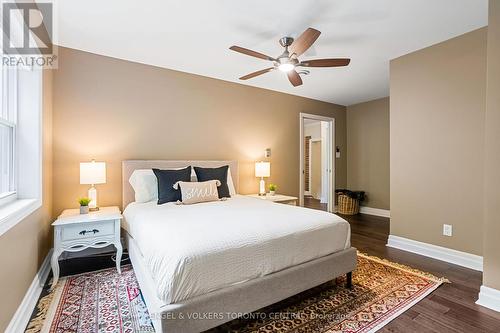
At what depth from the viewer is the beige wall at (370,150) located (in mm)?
5152

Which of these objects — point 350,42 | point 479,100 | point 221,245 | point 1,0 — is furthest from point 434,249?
point 1,0

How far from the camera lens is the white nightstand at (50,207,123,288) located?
2.30 meters

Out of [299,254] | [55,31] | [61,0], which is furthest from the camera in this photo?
[55,31]

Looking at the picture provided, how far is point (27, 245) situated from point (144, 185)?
4.11ft

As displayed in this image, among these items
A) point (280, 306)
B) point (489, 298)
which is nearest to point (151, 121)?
point (280, 306)

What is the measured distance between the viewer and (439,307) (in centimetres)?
194

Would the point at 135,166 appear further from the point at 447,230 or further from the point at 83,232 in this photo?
the point at 447,230

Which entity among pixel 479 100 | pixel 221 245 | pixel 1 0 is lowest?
pixel 221 245

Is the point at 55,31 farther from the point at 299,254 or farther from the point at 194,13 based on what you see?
the point at 299,254

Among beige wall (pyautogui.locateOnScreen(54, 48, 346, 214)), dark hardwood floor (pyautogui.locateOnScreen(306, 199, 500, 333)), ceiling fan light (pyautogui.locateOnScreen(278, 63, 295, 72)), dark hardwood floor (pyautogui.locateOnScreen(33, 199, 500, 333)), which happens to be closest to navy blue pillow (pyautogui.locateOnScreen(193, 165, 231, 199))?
beige wall (pyautogui.locateOnScreen(54, 48, 346, 214))

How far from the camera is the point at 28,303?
1856 millimetres

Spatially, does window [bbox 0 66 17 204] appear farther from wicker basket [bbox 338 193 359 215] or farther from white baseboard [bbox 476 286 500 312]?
wicker basket [bbox 338 193 359 215]

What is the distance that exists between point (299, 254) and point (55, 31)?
3.23 meters

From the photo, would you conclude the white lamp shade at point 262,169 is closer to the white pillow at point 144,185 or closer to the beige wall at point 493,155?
the white pillow at point 144,185
